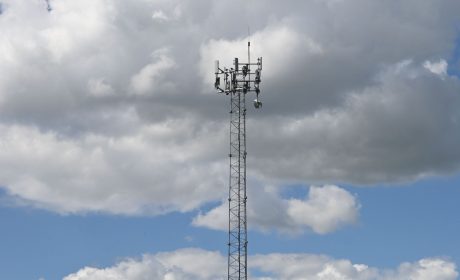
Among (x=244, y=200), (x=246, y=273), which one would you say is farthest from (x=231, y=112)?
(x=246, y=273)

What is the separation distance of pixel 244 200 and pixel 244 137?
903 centimetres

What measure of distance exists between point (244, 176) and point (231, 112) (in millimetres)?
9628

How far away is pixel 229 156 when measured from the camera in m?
145

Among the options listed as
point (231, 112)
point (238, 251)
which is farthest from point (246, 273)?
point (231, 112)

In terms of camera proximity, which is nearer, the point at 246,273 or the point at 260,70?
the point at 246,273

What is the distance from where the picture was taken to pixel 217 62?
5886 inches

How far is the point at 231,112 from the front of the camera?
147 metres

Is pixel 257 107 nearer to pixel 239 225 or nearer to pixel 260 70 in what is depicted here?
pixel 260 70

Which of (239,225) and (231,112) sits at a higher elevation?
(231,112)

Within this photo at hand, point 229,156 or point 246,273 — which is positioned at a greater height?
point 229,156

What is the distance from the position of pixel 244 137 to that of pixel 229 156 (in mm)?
3401

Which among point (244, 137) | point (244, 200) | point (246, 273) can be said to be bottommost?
point (246, 273)

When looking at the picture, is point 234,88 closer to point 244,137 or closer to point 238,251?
point 244,137

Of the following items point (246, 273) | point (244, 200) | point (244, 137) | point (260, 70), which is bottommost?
point (246, 273)
